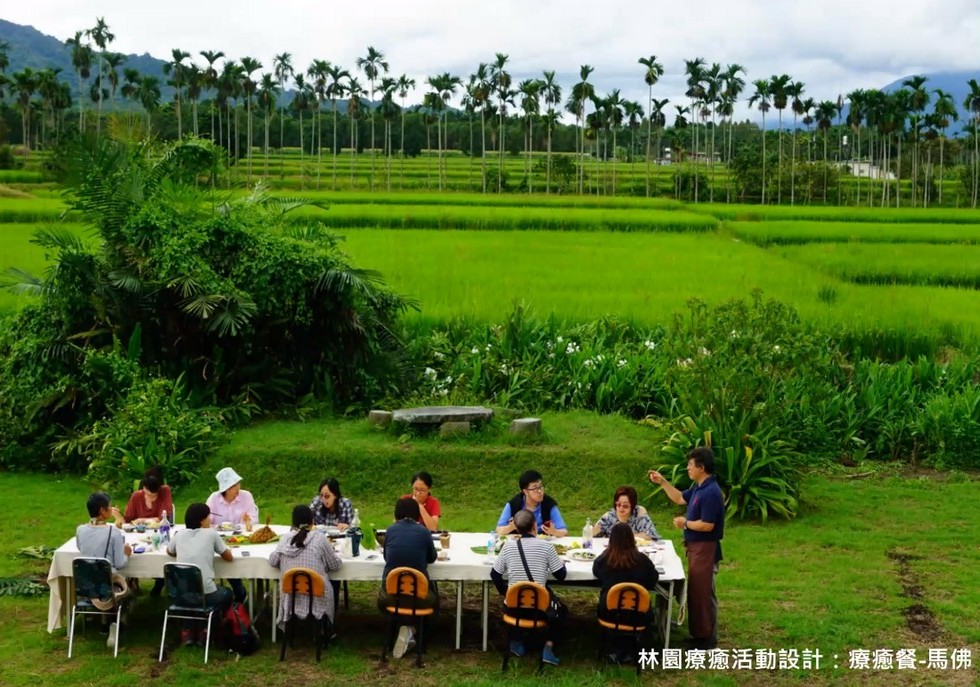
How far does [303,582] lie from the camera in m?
8.84

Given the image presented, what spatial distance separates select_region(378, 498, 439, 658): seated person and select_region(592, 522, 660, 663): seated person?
1.32 metres

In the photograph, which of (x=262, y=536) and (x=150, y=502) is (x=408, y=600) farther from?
(x=150, y=502)

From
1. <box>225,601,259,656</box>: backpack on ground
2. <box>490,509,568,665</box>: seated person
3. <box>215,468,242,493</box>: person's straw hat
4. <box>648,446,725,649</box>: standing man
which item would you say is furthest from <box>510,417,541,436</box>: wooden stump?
<box>225,601,259,656</box>: backpack on ground

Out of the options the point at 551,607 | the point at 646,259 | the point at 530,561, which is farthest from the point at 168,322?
the point at 646,259

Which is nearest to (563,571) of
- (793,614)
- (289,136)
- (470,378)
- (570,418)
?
(793,614)

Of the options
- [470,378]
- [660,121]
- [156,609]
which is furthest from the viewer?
[660,121]

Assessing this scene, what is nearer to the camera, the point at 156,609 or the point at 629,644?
the point at 629,644

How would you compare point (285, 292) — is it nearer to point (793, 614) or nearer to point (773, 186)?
point (793, 614)

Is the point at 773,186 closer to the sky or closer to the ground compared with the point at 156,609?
closer to the sky

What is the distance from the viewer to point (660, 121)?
322ft

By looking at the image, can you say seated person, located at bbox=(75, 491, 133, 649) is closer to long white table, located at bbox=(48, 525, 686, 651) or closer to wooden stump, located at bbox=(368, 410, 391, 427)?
long white table, located at bbox=(48, 525, 686, 651)

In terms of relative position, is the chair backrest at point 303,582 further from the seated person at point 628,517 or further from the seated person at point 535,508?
the seated person at point 628,517

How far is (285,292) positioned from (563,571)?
827 centimetres

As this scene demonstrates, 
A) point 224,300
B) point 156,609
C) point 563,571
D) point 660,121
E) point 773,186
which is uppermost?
point 660,121
